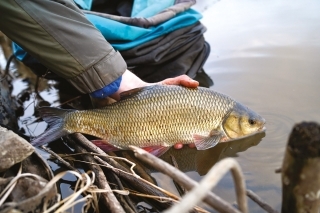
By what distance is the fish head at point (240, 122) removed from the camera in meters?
2.33

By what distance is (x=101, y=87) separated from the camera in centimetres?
227

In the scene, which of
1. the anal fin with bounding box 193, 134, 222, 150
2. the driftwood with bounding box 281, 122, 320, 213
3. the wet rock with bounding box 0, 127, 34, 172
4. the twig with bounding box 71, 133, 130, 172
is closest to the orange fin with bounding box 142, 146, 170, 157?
the anal fin with bounding box 193, 134, 222, 150

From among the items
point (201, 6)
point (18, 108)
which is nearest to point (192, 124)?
point (18, 108)

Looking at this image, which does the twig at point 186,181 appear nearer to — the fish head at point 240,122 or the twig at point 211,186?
the twig at point 211,186

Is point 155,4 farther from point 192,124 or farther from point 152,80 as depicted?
point 192,124

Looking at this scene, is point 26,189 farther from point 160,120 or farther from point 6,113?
point 6,113

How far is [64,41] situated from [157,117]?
0.73 m

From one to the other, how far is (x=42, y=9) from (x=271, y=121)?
1702mm

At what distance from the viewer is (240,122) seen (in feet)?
7.64

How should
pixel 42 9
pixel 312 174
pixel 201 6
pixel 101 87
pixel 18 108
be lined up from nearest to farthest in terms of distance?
pixel 312 174
pixel 42 9
pixel 101 87
pixel 18 108
pixel 201 6

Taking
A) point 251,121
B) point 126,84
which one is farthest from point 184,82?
point 251,121

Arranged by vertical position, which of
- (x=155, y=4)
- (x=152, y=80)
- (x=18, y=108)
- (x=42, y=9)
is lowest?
(x=18, y=108)

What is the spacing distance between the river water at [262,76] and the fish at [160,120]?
0.44 ft

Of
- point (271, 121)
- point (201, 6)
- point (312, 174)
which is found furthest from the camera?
point (201, 6)
